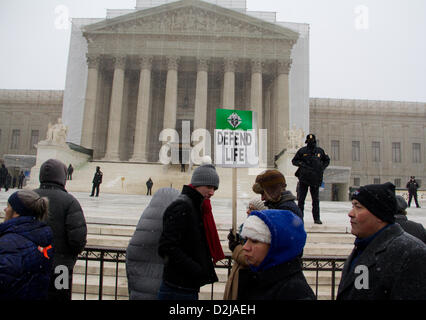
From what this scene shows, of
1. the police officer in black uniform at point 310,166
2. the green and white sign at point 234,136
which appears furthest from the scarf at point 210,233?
the police officer in black uniform at point 310,166

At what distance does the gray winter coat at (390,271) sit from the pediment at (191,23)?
31342 mm

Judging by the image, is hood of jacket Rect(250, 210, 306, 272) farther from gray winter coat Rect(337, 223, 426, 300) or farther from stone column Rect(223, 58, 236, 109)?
stone column Rect(223, 58, 236, 109)

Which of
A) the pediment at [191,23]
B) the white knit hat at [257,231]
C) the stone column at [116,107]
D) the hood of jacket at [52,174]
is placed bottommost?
the white knit hat at [257,231]

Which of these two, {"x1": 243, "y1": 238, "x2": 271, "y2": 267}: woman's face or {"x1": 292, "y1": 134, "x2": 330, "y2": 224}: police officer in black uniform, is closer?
{"x1": 243, "y1": 238, "x2": 271, "y2": 267}: woman's face

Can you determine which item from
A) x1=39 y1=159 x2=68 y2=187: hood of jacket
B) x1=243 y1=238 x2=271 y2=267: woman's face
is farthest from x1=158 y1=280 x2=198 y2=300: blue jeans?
x1=39 y1=159 x2=68 y2=187: hood of jacket

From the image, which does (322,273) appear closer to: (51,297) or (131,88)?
(51,297)

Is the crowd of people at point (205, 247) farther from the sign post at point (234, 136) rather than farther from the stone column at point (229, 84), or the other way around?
the stone column at point (229, 84)

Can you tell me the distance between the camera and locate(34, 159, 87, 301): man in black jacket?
2826 millimetres

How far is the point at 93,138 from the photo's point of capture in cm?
3088

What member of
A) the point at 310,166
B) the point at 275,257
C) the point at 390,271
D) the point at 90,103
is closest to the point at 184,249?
the point at 275,257

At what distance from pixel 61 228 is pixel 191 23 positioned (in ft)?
104

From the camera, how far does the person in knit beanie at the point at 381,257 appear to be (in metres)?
1.73

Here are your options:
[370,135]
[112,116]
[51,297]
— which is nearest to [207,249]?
[51,297]

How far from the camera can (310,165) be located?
6.42m
